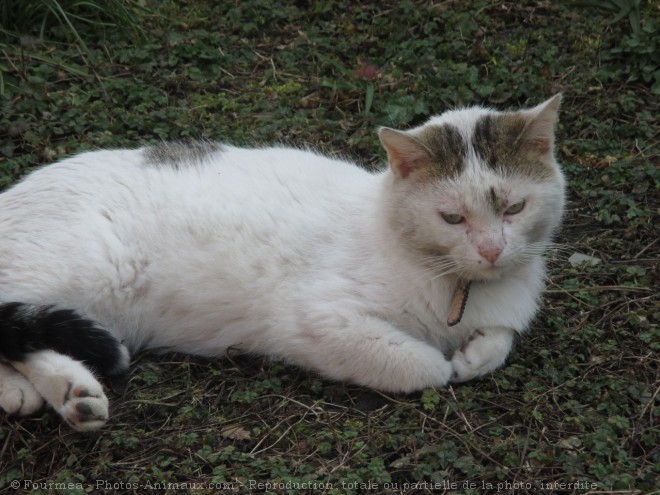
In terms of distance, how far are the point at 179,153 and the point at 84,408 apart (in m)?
1.61

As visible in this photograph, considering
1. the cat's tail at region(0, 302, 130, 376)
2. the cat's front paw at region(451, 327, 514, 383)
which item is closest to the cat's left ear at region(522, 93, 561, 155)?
the cat's front paw at region(451, 327, 514, 383)

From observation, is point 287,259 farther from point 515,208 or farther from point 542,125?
point 542,125

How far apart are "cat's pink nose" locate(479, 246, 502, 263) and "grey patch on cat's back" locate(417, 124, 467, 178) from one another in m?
0.37

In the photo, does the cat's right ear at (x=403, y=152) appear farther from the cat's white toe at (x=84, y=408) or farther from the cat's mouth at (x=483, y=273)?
the cat's white toe at (x=84, y=408)

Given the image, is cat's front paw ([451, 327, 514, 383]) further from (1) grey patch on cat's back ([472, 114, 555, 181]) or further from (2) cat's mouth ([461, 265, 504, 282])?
(1) grey patch on cat's back ([472, 114, 555, 181])

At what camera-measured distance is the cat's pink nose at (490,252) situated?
3566 millimetres

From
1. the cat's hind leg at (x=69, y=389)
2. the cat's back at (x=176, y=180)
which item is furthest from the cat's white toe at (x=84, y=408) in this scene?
the cat's back at (x=176, y=180)

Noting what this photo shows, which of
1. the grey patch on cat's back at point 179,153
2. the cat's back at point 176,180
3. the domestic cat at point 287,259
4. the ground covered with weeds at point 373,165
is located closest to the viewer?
the ground covered with weeds at point 373,165

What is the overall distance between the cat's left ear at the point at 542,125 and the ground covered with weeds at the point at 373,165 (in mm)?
983

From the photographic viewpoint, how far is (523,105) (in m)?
5.95

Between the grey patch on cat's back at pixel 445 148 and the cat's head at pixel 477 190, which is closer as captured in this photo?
the cat's head at pixel 477 190

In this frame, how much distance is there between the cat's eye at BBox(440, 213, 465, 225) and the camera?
3.65 meters

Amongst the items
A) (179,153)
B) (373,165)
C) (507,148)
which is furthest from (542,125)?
(179,153)

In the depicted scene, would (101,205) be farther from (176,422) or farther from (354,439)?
(354,439)
